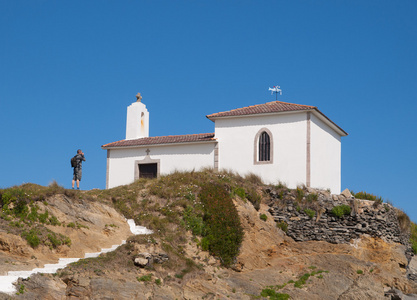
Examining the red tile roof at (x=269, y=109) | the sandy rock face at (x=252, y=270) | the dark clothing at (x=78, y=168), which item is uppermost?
the red tile roof at (x=269, y=109)

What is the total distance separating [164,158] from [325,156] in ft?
30.1

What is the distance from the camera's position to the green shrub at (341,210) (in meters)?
26.4

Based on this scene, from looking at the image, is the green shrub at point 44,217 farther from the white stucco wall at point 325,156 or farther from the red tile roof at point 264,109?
the white stucco wall at point 325,156

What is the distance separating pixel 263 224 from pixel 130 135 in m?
12.5

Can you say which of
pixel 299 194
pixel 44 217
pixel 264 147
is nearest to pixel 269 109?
pixel 264 147

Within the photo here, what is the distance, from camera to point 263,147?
28.8m

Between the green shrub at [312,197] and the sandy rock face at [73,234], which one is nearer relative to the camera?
the sandy rock face at [73,234]

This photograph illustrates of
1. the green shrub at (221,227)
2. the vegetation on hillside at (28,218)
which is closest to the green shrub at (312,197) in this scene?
the green shrub at (221,227)

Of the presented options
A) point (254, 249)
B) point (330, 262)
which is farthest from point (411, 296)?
point (254, 249)

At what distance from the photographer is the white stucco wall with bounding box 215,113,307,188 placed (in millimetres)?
27828

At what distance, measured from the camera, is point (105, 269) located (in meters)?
16.4

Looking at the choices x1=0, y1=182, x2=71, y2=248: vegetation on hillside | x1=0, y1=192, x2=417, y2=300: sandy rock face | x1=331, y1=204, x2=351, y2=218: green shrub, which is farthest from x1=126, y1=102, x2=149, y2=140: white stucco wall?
x1=0, y1=182, x2=71, y2=248: vegetation on hillside

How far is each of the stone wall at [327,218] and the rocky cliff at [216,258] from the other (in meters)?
0.05

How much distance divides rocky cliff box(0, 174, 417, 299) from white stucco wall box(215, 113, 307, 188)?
180 centimetres
